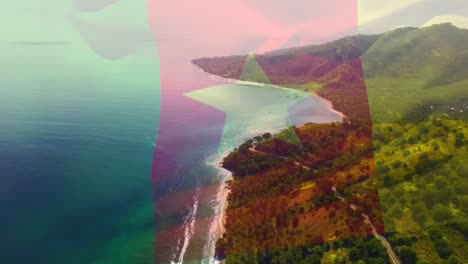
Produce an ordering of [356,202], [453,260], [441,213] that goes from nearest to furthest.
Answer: [453,260]
[441,213]
[356,202]

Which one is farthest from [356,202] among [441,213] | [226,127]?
[226,127]

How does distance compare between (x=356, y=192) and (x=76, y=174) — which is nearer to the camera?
(x=356, y=192)

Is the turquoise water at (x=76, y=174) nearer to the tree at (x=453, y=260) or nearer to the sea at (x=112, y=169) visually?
the sea at (x=112, y=169)

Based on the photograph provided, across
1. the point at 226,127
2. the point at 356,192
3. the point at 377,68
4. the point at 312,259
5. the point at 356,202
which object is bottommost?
the point at 312,259

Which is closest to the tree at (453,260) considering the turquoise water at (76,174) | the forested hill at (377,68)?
the turquoise water at (76,174)

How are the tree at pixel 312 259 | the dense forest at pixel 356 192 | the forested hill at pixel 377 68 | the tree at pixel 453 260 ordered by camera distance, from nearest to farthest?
the tree at pixel 453 260 < the tree at pixel 312 259 < the dense forest at pixel 356 192 < the forested hill at pixel 377 68

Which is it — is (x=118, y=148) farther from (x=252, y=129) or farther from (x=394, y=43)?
(x=394, y=43)

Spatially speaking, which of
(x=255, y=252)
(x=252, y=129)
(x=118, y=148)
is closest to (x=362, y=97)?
(x=252, y=129)

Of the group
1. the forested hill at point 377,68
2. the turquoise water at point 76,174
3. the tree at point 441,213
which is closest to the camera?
the tree at point 441,213

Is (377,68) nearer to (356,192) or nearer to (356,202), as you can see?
(356,192)

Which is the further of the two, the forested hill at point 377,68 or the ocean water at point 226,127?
the forested hill at point 377,68

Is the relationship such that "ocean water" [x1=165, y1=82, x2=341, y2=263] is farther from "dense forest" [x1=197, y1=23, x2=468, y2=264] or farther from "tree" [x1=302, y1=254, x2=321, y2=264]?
"tree" [x1=302, y1=254, x2=321, y2=264]
